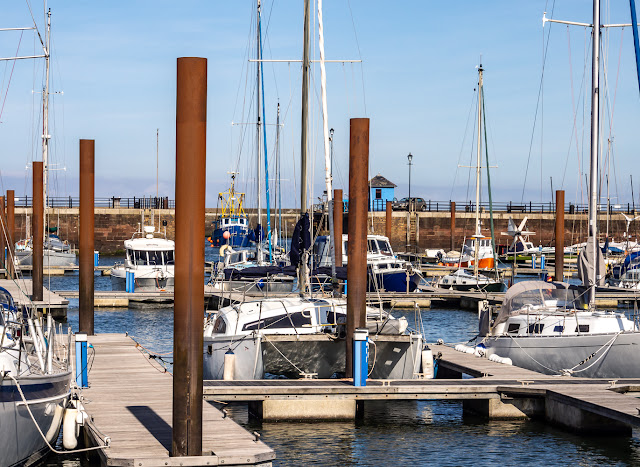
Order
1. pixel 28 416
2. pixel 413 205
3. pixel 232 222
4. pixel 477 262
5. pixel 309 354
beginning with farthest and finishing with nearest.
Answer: pixel 413 205 < pixel 232 222 < pixel 477 262 < pixel 309 354 < pixel 28 416

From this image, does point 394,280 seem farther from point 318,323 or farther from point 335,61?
point 318,323

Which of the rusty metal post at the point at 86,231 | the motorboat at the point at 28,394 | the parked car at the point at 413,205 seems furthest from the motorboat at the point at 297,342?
the parked car at the point at 413,205

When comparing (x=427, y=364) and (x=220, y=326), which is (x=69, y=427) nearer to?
(x=220, y=326)

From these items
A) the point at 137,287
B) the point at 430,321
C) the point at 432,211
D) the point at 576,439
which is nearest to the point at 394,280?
the point at 430,321

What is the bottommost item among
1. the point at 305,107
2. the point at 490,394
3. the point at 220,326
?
the point at 490,394

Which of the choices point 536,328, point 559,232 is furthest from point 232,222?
point 536,328

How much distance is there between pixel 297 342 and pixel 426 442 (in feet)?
11.4

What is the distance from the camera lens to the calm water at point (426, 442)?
47.8 feet

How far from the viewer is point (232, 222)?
231 feet

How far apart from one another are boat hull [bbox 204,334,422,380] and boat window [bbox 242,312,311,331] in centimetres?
52

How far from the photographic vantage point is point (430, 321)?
35.1m

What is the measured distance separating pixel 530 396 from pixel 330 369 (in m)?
3.95

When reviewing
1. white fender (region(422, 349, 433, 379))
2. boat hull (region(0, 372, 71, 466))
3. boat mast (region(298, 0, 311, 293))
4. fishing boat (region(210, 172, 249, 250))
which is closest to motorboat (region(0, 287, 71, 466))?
boat hull (region(0, 372, 71, 466))

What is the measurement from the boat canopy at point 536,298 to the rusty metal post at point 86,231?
9.26 meters
